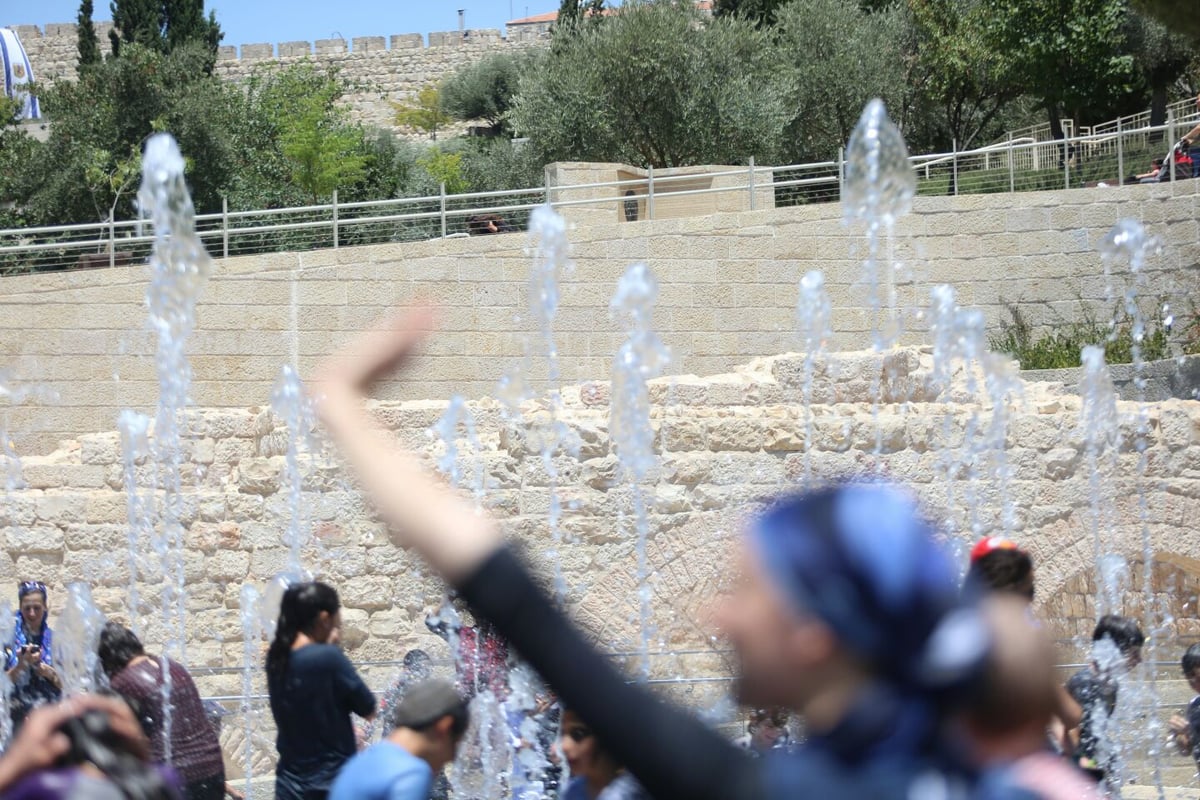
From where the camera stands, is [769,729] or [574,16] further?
[574,16]

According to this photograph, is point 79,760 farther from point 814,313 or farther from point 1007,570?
point 814,313

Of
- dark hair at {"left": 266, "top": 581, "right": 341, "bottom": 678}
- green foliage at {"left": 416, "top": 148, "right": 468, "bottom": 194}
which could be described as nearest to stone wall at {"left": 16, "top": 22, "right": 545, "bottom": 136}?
green foliage at {"left": 416, "top": 148, "right": 468, "bottom": 194}

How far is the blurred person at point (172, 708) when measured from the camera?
4141mm

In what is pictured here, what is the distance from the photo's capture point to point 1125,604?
10.9m

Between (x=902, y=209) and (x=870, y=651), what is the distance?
1404cm

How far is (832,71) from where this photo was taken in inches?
1054

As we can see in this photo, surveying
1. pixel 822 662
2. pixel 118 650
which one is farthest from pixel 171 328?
pixel 822 662

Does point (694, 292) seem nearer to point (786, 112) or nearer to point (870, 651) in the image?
point (786, 112)

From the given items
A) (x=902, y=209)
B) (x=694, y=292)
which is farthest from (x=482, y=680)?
(x=902, y=209)

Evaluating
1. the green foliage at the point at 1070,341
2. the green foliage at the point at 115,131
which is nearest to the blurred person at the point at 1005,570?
the green foliage at the point at 1070,341

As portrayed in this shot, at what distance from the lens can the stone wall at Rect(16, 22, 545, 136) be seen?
45125mm

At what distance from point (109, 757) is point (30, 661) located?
5.07 metres

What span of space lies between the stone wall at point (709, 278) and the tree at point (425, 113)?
96.5ft

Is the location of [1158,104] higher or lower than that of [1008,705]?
higher
